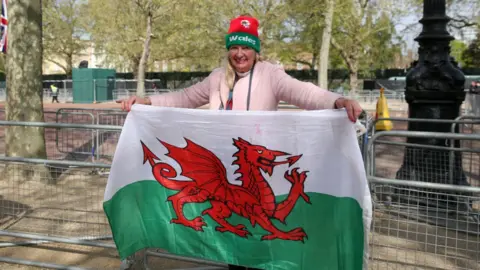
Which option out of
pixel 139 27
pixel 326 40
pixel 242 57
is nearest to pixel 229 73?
pixel 242 57

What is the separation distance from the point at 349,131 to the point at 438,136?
2.81ft

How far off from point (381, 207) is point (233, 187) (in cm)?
189

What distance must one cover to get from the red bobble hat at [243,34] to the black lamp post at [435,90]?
12.2 ft

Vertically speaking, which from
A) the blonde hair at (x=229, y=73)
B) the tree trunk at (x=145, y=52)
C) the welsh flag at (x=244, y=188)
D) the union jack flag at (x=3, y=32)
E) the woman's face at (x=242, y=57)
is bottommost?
the welsh flag at (x=244, y=188)

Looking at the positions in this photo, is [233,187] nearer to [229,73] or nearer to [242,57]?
[229,73]

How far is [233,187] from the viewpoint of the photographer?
10.7 feet

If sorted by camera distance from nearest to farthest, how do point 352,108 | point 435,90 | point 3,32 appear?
point 352,108
point 435,90
point 3,32

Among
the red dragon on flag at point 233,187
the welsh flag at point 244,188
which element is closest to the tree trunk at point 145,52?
the welsh flag at point 244,188

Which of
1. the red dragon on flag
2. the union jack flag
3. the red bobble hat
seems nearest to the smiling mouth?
→ the red dragon on flag

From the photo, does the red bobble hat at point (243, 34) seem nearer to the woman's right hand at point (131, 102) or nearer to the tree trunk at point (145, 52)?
the woman's right hand at point (131, 102)

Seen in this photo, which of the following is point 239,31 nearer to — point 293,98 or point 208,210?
point 293,98

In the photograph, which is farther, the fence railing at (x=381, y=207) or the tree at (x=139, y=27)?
the tree at (x=139, y=27)

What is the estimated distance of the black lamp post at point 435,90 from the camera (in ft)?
20.0

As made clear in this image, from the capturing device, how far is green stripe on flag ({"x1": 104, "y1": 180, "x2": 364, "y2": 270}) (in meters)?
3.05
